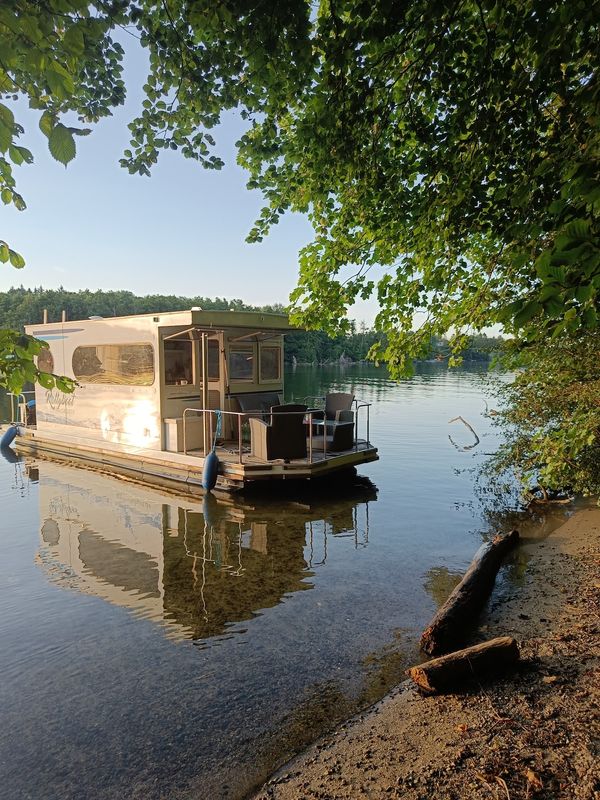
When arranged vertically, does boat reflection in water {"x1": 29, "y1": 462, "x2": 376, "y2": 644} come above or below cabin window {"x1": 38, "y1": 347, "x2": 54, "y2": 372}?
below

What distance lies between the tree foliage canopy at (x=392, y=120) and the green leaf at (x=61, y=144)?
58 centimetres

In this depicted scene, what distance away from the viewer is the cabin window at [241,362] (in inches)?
447

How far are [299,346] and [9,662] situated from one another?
69.0m

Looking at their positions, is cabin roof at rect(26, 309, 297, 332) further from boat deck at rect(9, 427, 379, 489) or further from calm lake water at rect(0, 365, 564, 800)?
calm lake water at rect(0, 365, 564, 800)

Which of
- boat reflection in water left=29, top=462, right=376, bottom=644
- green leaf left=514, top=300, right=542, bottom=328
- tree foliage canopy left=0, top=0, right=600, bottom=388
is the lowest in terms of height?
boat reflection in water left=29, top=462, right=376, bottom=644

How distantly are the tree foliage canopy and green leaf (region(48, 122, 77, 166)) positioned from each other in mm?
583

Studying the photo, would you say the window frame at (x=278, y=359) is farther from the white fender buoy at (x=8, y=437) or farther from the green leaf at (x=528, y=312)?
the green leaf at (x=528, y=312)

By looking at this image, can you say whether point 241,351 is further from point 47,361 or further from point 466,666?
point 466,666

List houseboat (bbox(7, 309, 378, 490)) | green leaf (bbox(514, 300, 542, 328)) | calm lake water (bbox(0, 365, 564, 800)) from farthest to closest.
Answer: houseboat (bbox(7, 309, 378, 490)) < calm lake water (bbox(0, 365, 564, 800)) < green leaf (bbox(514, 300, 542, 328))

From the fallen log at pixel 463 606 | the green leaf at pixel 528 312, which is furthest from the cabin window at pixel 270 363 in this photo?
the green leaf at pixel 528 312

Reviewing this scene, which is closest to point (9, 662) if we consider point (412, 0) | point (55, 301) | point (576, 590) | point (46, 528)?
point (46, 528)

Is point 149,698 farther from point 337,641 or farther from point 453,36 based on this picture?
point 453,36

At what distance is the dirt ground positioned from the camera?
259cm

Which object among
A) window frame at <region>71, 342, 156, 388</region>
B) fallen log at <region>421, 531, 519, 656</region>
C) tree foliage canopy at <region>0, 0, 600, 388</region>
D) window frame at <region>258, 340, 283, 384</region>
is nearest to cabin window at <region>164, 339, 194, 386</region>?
window frame at <region>71, 342, 156, 388</region>
